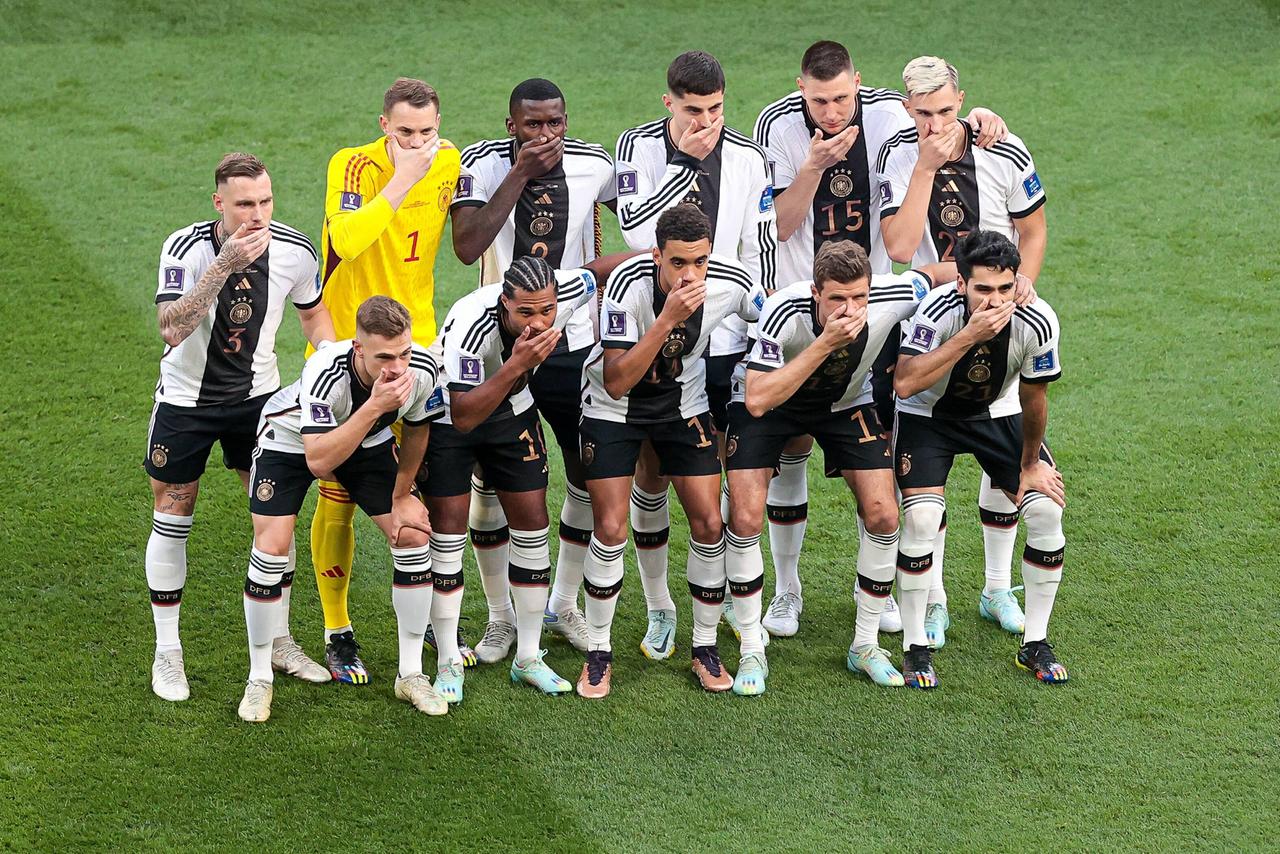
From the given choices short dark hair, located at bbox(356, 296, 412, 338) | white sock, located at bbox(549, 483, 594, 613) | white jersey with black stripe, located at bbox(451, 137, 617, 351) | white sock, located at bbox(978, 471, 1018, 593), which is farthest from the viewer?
white sock, located at bbox(978, 471, 1018, 593)

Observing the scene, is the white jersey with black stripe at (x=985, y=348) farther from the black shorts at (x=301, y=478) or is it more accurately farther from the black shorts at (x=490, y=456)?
the black shorts at (x=301, y=478)

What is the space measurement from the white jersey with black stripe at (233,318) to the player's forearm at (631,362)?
1167mm

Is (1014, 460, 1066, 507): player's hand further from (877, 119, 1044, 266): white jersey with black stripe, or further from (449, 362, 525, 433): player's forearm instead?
(449, 362, 525, 433): player's forearm

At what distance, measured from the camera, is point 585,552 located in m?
6.27

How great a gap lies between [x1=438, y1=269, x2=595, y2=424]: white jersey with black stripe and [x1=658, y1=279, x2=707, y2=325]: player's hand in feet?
1.49

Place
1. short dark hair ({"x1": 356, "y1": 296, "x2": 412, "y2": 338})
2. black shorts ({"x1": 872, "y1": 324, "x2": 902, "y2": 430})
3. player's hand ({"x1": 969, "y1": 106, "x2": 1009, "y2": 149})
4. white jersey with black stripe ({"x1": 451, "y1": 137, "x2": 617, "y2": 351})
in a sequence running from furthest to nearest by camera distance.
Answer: player's hand ({"x1": 969, "y1": 106, "x2": 1009, "y2": 149}), white jersey with black stripe ({"x1": 451, "y1": 137, "x2": 617, "y2": 351}), black shorts ({"x1": 872, "y1": 324, "x2": 902, "y2": 430}), short dark hair ({"x1": 356, "y1": 296, "x2": 412, "y2": 338})

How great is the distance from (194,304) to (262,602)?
1.09 m

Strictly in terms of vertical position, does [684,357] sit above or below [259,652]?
above

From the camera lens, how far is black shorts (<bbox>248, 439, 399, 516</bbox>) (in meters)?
5.45

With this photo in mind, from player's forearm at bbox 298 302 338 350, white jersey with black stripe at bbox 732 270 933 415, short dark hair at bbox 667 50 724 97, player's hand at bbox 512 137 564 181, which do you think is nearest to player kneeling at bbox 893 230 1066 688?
white jersey with black stripe at bbox 732 270 933 415

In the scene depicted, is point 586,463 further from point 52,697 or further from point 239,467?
point 52,697

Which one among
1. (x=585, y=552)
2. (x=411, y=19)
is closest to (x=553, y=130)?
(x=585, y=552)

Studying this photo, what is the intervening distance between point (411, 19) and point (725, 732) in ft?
29.7

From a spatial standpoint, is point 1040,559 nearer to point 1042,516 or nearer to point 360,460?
point 1042,516
